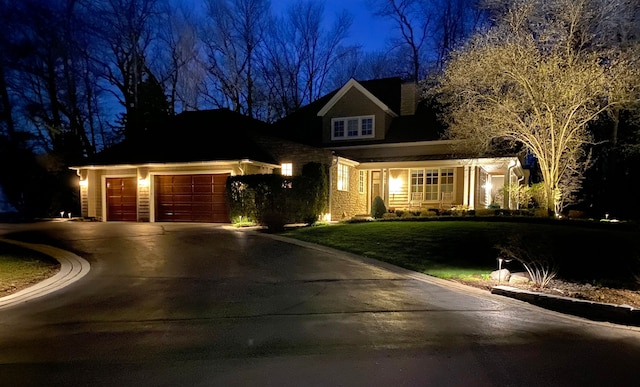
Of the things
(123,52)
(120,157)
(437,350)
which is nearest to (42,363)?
(437,350)

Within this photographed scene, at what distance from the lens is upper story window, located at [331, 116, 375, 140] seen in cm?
2512

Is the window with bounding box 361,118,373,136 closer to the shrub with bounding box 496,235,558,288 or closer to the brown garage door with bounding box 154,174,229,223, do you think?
the brown garage door with bounding box 154,174,229,223

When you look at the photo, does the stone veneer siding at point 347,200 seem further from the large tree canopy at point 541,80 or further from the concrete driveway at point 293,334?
the concrete driveway at point 293,334

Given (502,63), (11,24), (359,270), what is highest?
(11,24)

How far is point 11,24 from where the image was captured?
75.4 feet

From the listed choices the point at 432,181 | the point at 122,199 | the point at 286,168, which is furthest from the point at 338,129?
the point at 122,199

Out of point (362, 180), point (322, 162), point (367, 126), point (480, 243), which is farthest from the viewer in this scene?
point (367, 126)

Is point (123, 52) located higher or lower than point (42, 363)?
higher

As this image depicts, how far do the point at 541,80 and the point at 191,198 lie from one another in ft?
52.3

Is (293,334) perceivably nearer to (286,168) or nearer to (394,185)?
(286,168)

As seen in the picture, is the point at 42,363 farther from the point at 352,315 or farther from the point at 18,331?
the point at 352,315

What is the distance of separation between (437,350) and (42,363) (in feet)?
14.4

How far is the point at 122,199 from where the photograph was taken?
21.1 m

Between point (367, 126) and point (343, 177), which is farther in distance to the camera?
point (367, 126)
